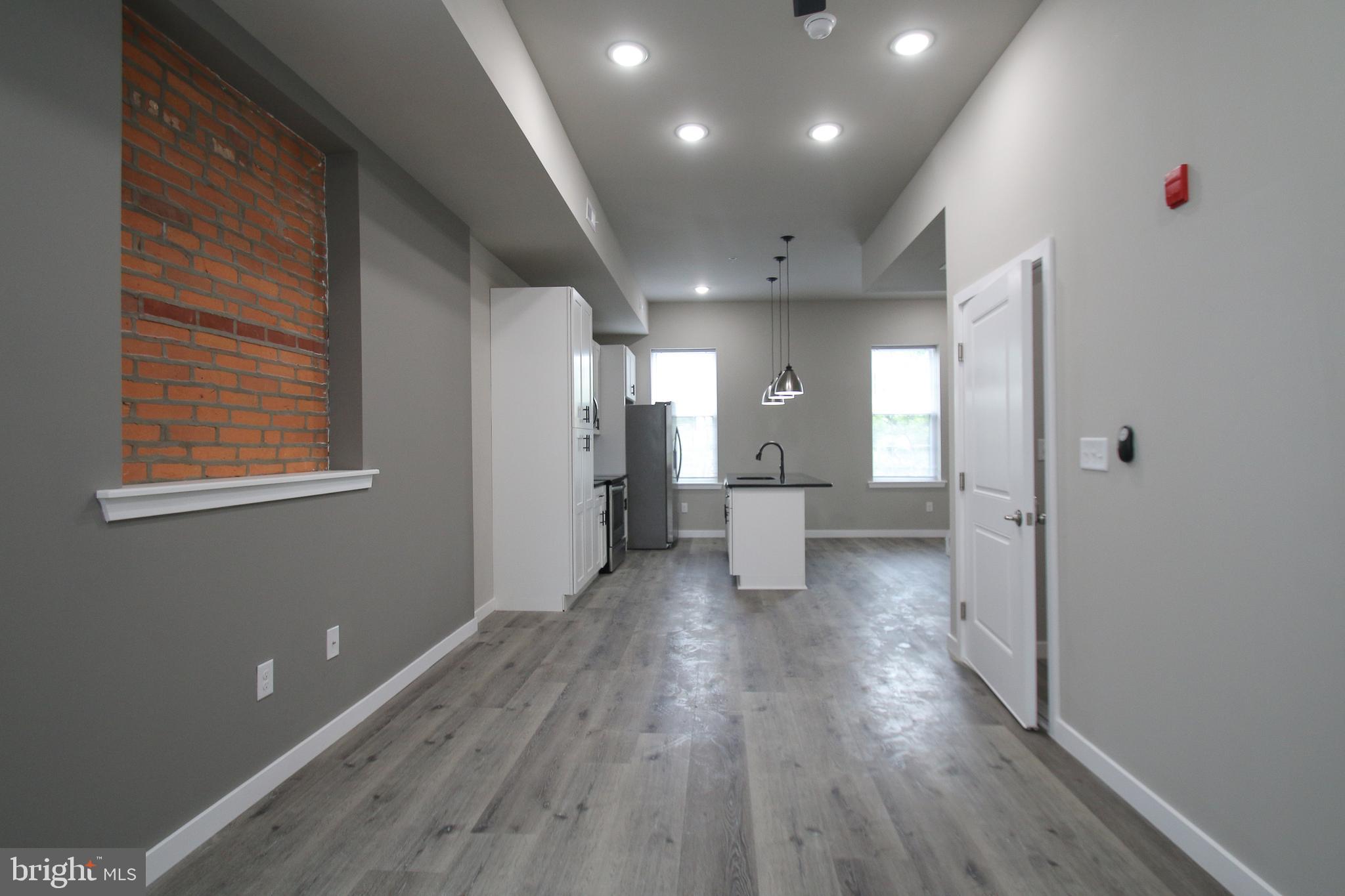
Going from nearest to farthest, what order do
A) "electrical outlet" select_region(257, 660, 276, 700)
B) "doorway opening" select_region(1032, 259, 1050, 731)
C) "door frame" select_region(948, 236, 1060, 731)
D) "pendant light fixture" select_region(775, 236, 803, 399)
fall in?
"electrical outlet" select_region(257, 660, 276, 700)
"door frame" select_region(948, 236, 1060, 731)
"doorway opening" select_region(1032, 259, 1050, 731)
"pendant light fixture" select_region(775, 236, 803, 399)

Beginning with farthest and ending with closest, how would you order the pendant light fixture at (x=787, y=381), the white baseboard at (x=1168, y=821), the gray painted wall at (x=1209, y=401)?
the pendant light fixture at (x=787, y=381)
the white baseboard at (x=1168, y=821)
the gray painted wall at (x=1209, y=401)

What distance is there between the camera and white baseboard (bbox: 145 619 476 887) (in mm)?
1620

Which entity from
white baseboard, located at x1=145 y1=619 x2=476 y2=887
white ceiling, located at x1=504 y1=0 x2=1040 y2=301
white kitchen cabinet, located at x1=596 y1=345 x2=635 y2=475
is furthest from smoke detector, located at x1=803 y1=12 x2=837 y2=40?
white kitchen cabinet, located at x1=596 y1=345 x2=635 y2=475

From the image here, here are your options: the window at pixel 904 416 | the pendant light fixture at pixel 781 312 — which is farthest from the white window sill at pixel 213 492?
the window at pixel 904 416

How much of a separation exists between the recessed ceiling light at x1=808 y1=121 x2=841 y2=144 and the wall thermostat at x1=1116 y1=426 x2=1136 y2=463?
2251 mm

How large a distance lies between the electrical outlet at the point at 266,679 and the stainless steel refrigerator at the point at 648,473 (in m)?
4.52

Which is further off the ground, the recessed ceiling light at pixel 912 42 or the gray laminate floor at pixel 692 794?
the recessed ceiling light at pixel 912 42

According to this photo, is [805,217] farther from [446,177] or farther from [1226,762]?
[1226,762]

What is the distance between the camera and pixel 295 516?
2154mm

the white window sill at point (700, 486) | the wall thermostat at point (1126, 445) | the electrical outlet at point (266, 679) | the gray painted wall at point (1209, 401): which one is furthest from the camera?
the white window sill at point (700, 486)

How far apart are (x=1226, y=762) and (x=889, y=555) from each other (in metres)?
4.74

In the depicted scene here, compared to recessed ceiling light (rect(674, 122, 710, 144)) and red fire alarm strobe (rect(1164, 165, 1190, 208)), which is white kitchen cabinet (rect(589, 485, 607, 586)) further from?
red fire alarm strobe (rect(1164, 165, 1190, 208))

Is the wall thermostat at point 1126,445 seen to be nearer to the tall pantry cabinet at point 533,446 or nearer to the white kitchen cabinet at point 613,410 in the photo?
the tall pantry cabinet at point 533,446

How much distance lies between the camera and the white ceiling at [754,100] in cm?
245
